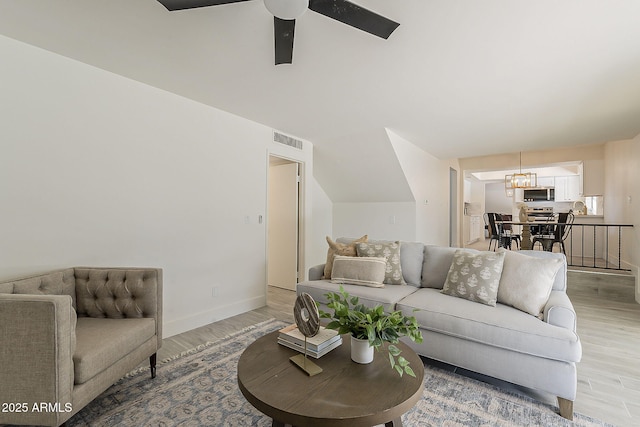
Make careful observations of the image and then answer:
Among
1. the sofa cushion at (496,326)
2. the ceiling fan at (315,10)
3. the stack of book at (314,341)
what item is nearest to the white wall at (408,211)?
the sofa cushion at (496,326)

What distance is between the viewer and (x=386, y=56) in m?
2.21

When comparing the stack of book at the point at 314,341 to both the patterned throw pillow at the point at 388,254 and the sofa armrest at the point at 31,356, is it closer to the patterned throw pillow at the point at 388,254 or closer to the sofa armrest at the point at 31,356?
the sofa armrest at the point at 31,356

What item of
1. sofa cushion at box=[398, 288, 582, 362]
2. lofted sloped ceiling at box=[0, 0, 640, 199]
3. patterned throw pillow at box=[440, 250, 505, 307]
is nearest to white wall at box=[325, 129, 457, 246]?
lofted sloped ceiling at box=[0, 0, 640, 199]

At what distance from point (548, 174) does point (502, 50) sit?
907cm

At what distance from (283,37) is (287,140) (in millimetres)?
2528

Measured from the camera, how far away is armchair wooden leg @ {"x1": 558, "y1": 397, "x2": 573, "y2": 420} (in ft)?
5.70

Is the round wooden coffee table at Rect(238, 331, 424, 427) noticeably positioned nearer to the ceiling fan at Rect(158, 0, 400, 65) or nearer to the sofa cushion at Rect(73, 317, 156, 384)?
the sofa cushion at Rect(73, 317, 156, 384)

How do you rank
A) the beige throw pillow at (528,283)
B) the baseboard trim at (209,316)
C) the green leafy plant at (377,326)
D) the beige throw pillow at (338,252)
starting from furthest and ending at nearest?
the beige throw pillow at (338,252) < the baseboard trim at (209,316) < the beige throw pillow at (528,283) < the green leafy plant at (377,326)

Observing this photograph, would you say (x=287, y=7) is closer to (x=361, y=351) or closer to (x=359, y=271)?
(x=361, y=351)

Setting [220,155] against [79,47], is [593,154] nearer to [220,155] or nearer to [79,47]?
[220,155]

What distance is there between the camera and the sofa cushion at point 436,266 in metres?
2.82

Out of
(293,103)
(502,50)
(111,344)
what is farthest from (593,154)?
(111,344)

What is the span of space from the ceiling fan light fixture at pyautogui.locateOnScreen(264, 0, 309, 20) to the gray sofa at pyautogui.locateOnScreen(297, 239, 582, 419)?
1711mm

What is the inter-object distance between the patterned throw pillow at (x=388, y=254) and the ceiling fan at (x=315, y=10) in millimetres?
1970
